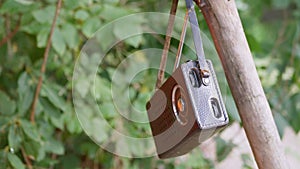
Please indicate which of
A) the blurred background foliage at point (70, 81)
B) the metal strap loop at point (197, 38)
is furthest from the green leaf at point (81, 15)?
the metal strap loop at point (197, 38)

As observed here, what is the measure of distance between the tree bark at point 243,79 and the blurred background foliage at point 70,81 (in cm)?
32

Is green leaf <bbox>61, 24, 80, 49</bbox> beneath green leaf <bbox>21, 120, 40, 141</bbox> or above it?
above

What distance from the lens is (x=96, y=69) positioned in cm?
110

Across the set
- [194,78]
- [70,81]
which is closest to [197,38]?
[194,78]

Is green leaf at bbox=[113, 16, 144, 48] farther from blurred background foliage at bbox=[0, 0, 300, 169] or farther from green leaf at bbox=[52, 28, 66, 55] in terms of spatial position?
green leaf at bbox=[52, 28, 66, 55]

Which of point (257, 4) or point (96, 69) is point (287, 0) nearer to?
point (257, 4)

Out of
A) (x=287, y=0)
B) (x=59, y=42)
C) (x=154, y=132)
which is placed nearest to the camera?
(x=154, y=132)

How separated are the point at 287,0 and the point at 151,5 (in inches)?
15.2

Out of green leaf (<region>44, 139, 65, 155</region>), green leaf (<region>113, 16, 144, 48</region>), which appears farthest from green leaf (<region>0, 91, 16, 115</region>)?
green leaf (<region>113, 16, 144, 48</region>)

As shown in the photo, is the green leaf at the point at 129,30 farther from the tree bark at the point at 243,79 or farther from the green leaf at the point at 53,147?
the tree bark at the point at 243,79

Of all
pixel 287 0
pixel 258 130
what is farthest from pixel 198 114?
pixel 287 0

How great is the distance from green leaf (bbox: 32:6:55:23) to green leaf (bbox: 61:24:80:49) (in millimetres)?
33

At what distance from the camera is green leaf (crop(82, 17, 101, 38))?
0.98 m

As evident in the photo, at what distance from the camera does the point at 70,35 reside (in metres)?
0.99
